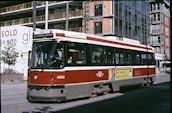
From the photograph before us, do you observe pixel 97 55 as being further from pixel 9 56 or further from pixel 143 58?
pixel 9 56

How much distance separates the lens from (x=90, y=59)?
12.1 metres

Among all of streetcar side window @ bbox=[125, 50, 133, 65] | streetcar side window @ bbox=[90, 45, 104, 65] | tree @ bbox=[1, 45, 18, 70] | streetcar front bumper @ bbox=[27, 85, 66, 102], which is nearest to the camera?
streetcar front bumper @ bbox=[27, 85, 66, 102]

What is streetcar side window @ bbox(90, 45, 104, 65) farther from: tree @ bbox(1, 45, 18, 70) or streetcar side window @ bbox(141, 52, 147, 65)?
tree @ bbox(1, 45, 18, 70)

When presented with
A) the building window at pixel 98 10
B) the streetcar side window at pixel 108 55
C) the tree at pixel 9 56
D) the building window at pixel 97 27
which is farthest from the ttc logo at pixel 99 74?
the building window at pixel 98 10

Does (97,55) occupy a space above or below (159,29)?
below

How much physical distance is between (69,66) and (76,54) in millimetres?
823

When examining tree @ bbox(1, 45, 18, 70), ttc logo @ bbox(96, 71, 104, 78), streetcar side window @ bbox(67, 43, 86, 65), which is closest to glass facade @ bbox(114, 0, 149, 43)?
tree @ bbox(1, 45, 18, 70)

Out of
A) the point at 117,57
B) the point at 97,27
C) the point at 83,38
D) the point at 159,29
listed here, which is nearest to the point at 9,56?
the point at 97,27

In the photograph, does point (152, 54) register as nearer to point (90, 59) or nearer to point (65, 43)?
point (90, 59)

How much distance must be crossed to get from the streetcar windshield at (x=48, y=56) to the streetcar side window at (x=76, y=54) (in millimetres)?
433

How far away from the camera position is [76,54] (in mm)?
11289

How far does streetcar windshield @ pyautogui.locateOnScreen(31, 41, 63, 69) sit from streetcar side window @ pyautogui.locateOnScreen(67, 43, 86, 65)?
43 cm

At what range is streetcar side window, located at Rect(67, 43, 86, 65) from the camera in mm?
10898

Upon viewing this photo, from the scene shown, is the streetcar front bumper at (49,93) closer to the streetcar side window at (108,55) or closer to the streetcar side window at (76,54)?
the streetcar side window at (76,54)
